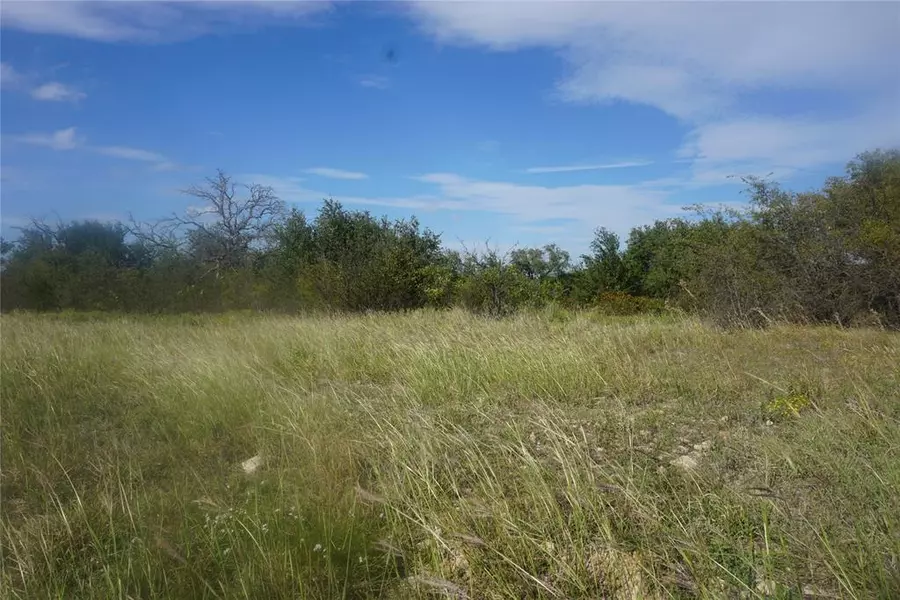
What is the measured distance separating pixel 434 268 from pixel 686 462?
1418 centimetres

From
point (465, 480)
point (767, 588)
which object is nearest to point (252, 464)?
point (465, 480)

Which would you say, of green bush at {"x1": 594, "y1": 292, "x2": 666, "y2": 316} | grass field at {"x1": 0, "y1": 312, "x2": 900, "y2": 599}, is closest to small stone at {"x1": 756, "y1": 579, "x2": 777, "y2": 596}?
grass field at {"x1": 0, "y1": 312, "x2": 900, "y2": 599}

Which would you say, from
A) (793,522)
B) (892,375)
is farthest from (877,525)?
(892,375)

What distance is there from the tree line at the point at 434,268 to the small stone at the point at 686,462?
8370 millimetres

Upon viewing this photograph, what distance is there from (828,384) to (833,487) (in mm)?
2653

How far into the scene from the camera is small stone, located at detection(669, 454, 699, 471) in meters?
3.44

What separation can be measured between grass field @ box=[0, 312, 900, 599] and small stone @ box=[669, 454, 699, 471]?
41 millimetres

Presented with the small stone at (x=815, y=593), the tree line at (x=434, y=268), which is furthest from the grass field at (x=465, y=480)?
the tree line at (x=434, y=268)

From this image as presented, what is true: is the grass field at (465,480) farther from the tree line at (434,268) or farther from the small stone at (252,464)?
the tree line at (434,268)

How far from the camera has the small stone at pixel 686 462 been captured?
344 centimetres

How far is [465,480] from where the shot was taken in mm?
3596

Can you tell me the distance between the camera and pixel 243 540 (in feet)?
10.3

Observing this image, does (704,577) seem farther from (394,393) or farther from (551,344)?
(551,344)

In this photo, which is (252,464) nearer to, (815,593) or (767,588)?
(767,588)
